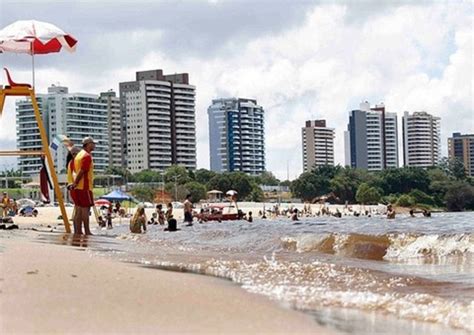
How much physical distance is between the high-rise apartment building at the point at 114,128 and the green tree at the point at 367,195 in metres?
59.6

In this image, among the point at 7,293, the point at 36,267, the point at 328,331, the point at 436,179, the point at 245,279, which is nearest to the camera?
the point at 328,331

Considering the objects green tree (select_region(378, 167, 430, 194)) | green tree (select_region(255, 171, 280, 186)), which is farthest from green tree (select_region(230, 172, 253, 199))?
green tree (select_region(255, 171, 280, 186))

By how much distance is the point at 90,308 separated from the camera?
16.3 ft

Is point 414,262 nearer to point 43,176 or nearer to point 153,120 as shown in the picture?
point 43,176

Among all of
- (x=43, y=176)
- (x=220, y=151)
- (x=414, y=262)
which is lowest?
(x=414, y=262)

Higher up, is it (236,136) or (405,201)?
(236,136)

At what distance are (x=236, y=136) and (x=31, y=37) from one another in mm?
168832

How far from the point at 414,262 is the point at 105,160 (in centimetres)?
14544

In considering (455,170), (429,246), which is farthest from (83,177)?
(455,170)

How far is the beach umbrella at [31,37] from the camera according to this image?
1344 centimetres

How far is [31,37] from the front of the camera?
13414 mm

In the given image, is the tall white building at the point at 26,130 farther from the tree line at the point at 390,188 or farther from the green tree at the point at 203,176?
the tree line at the point at 390,188

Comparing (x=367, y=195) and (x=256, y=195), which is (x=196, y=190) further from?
(x=367, y=195)

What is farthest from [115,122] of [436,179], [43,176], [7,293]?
[7,293]
